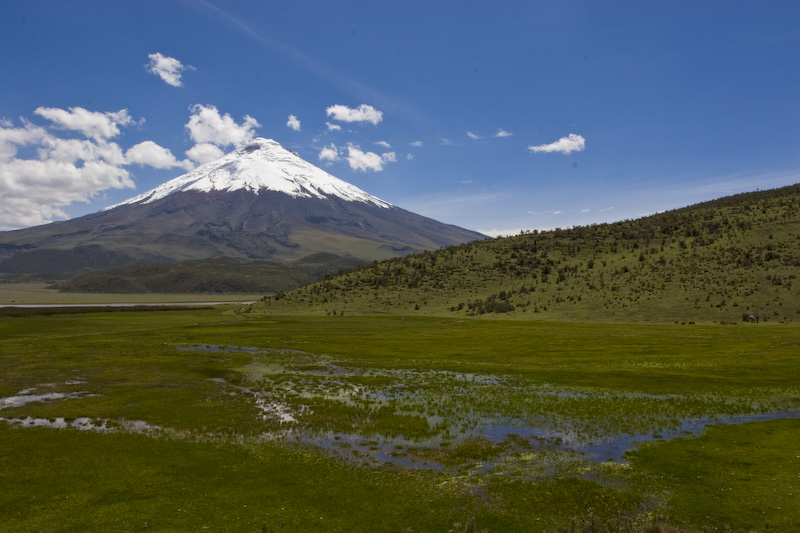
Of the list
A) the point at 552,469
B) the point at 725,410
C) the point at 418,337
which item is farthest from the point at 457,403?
the point at 418,337

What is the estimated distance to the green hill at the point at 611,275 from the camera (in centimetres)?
8206

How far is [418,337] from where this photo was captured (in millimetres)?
66562

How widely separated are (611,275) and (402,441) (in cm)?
9217

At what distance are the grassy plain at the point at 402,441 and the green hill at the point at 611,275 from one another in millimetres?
35327

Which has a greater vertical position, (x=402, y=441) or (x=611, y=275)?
(x=611, y=275)

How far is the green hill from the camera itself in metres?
82.1

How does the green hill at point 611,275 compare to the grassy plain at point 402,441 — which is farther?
the green hill at point 611,275

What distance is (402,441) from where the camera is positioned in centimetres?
2292

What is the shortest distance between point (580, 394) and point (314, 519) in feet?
74.3

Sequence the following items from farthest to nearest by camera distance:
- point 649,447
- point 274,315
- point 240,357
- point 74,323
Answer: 1. point 274,315
2. point 74,323
3. point 240,357
4. point 649,447

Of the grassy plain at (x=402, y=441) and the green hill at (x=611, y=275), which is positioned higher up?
the green hill at (x=611, y=275)

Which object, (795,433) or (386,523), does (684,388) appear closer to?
(795,433)

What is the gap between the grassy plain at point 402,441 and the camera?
15586 mm

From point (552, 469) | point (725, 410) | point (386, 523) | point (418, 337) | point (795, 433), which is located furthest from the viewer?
point (418, 337)
